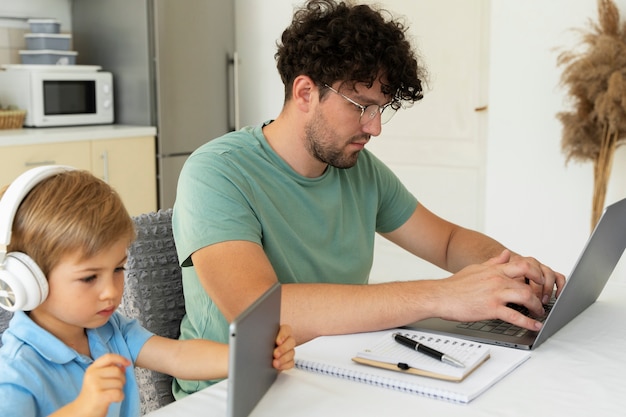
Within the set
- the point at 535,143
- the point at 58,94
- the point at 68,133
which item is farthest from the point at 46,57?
the point at 535,143

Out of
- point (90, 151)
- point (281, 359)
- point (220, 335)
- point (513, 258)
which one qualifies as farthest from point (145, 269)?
point (90, 151)

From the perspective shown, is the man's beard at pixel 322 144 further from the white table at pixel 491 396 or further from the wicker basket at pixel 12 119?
the wicker basket at pixel 12 119

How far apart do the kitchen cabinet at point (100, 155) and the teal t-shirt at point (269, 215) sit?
6.37 feet

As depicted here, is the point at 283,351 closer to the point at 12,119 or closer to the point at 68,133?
the point at 68,133

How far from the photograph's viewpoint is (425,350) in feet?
4.28

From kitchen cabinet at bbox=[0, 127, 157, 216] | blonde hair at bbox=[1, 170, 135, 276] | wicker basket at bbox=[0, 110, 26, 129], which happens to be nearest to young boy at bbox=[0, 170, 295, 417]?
blonde hair at bbox=[1, 170, 135, 276]

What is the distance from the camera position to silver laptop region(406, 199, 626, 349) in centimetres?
141

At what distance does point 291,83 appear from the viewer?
6.08 feet

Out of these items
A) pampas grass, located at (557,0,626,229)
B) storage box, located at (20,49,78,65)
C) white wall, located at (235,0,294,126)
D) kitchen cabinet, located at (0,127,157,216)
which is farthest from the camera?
white wall, located at (235,0,294,126)

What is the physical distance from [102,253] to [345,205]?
78 centimetres

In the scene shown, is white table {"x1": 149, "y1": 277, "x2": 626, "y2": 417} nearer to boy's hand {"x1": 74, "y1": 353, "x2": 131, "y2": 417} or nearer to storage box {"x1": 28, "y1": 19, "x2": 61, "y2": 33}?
boy's hand {"x1": 74, "y1": 353, "x2": 131, "y2": 417}

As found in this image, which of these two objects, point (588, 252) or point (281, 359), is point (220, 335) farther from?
point (588, 252)

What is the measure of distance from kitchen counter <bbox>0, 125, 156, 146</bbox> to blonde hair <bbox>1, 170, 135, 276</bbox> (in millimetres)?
2491

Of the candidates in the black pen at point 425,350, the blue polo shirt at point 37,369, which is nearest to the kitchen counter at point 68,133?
the blue polo shirt at point 37,369
